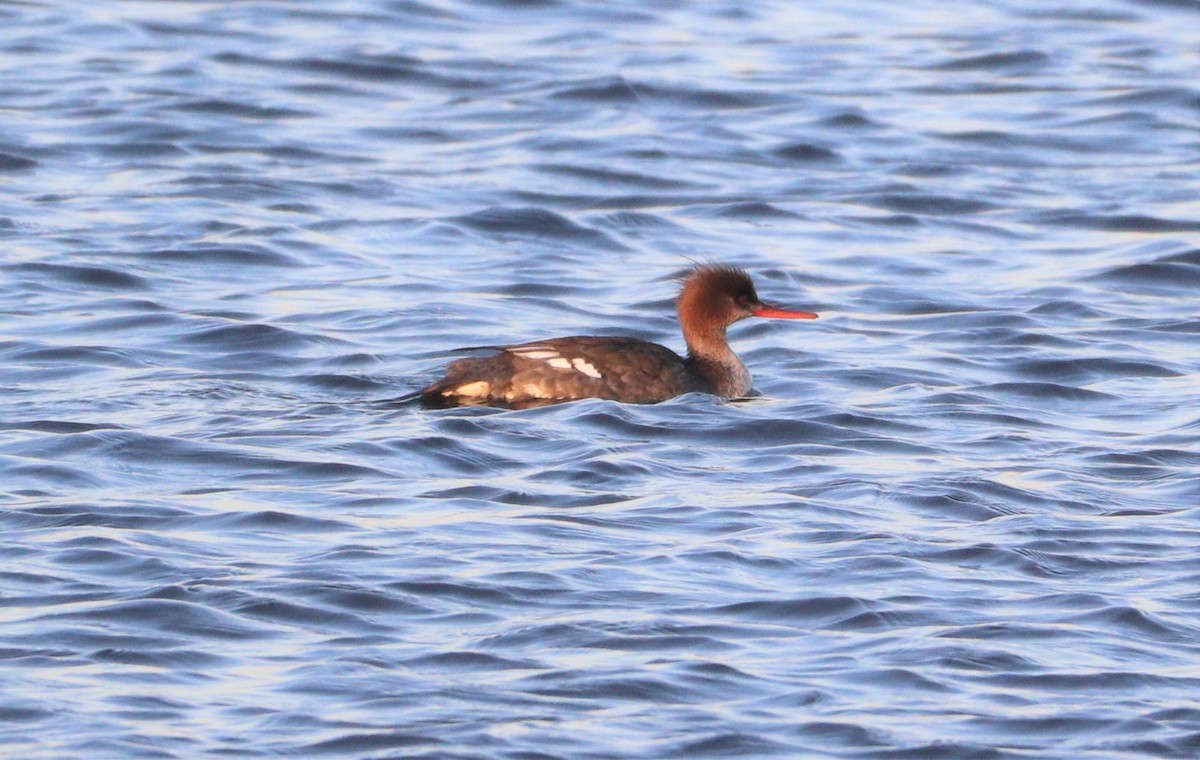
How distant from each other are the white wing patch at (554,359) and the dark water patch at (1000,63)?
9068 millimetres

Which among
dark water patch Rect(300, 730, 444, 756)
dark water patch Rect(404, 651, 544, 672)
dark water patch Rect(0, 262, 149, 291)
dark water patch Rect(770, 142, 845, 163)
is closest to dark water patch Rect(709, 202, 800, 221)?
dark water patch Rect(770, 142, 845, 163)

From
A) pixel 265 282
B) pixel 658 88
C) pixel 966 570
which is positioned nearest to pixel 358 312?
pixel 265 282

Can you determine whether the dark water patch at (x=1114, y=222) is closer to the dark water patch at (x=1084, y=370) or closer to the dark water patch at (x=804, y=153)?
the dark water patch at (x=804, y=153)

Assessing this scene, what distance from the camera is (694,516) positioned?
8.34m

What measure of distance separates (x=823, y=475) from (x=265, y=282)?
438 centimetres

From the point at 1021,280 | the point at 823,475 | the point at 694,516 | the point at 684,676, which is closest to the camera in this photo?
the point at 684,676

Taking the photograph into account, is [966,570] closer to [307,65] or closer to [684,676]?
[684,676]

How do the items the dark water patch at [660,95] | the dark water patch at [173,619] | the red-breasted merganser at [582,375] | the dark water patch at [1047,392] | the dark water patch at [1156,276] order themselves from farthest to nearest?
the dark water patch at [660,95] → the dark water patch at [1156,276] → the dark water patch at [1047,392] → the red-breasted merganser at [582,375] → the dark water patch at [173,619]

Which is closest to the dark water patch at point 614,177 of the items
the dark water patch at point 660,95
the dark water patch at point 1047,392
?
the dark water patch at point 660,95

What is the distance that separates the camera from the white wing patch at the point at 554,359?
390 inches

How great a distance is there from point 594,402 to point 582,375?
0.13 meters

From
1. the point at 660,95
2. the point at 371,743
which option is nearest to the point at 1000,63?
the point at 660,95

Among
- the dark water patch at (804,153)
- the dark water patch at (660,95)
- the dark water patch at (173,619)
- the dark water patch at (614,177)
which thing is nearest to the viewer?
the dark water patch at (173,619)

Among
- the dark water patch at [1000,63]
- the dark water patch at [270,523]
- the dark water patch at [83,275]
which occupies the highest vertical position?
the dark water patch at [270,523]
